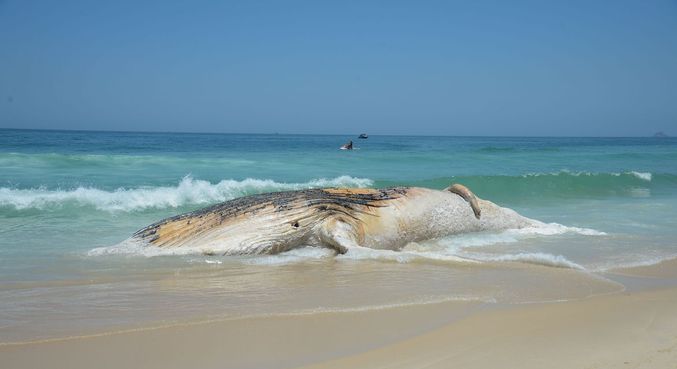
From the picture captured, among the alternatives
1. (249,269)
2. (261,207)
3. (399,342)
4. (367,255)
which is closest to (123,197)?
(261,207)

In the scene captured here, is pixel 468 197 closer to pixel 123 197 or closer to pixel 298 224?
pixel 298 224

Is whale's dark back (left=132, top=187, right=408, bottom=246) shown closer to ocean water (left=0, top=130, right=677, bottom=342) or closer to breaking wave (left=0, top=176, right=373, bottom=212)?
ocean water (left=0, top=130, right=677, bottom=342)

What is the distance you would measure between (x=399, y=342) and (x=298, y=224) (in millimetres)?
3132

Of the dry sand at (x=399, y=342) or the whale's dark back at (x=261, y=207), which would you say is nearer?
the dry sand at (x=399, y=342)

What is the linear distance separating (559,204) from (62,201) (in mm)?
10521

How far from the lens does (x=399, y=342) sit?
368 cm

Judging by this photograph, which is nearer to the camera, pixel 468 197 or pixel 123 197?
pixel 468 197

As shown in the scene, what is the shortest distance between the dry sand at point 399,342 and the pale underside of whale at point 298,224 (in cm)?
237

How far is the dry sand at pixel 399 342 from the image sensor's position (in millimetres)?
3318

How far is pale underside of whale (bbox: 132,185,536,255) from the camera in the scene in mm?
6492

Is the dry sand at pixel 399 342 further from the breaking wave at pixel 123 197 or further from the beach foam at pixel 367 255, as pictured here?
the breaking wave at pixel 123 197

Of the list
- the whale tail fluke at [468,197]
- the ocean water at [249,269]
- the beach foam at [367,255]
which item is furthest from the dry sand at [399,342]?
the whale tail fluke at [468,197]

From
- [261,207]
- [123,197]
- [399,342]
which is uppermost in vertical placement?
[261,207]

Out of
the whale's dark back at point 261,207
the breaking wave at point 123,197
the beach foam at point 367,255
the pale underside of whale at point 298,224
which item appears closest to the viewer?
the beach foam at point 367,255
